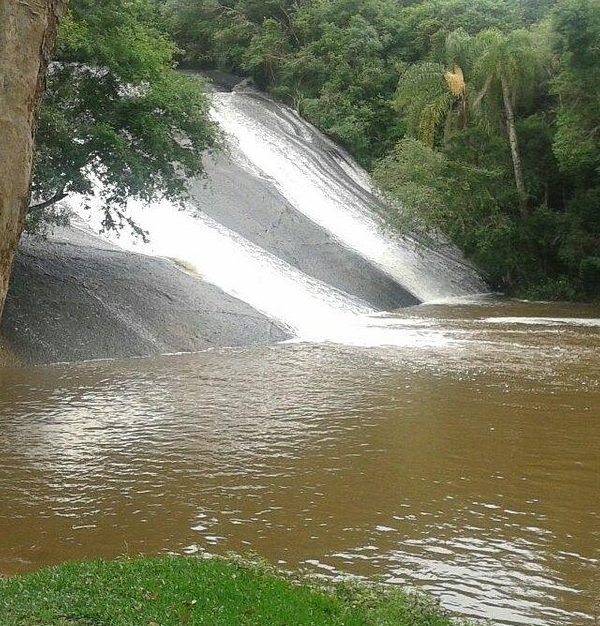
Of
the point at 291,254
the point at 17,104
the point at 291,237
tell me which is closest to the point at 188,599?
the point at 17,104

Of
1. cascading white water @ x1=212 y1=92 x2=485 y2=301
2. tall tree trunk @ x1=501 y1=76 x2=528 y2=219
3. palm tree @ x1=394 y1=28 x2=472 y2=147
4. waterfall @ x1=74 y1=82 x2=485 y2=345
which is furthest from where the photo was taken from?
palm tree @ x1=394 y1=28 x2=472 y2=147

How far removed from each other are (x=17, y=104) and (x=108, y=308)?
13.9 m

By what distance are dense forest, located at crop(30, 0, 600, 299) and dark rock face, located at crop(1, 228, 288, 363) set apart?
4.03 feet

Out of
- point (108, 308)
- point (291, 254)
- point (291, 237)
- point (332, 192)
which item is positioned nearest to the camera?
point (108, 308)

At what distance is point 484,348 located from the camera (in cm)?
1734

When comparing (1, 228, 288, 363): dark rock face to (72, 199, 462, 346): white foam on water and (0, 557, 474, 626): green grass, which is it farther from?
(0, 557, 474, 626): green grass

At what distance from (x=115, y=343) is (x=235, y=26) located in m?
29.3

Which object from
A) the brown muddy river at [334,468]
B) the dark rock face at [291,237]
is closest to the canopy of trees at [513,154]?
the dark rock face at [291,237]

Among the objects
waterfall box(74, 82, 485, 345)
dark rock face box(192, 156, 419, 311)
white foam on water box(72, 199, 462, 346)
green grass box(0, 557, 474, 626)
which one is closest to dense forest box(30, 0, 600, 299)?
waterfall box(74, 82, 485, 345)

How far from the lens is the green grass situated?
5.05 meters

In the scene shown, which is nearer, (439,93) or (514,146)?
(514,146)

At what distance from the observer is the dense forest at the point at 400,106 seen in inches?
696

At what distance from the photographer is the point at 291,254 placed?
81.6 ft

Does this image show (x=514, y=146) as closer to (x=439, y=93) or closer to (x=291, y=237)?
(x=439, y=93)
